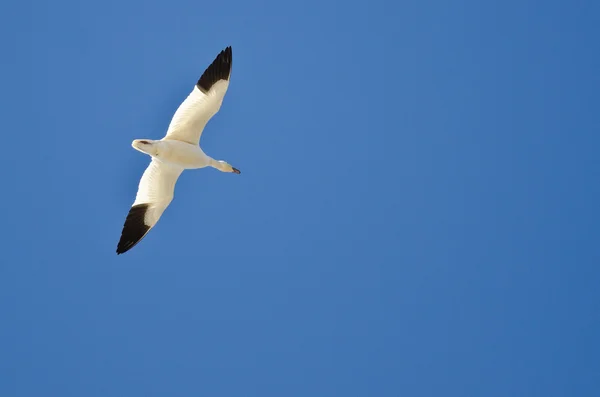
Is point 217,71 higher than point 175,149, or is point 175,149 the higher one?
point 217,71

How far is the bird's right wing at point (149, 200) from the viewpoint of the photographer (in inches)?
624

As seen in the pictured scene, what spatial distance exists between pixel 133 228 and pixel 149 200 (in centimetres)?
73

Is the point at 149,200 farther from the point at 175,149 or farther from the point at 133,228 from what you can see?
the point at 175,149

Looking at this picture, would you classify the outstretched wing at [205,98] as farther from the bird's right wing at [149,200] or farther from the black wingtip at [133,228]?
the black wingtip at [133,228]

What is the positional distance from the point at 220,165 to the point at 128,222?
2.43 meters

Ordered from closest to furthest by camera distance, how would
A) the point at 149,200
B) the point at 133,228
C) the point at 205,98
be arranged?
the point at 205,98
the point at 133,228
the point at 149,200

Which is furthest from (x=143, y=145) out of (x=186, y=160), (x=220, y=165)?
(x=220, y=165)

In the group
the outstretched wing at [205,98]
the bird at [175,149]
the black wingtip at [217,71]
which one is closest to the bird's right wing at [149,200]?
the bird at [175,149]

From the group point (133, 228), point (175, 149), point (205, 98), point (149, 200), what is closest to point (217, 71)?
point (205, 98)

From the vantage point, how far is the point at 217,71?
15383mm

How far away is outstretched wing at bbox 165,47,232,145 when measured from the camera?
15289 millimetres

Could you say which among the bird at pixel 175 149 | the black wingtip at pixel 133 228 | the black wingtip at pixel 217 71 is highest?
the black wingtip at pixel 217 71

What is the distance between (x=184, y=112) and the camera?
50.4 feet

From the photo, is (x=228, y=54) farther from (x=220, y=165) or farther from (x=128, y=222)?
(x=128, y=222)
